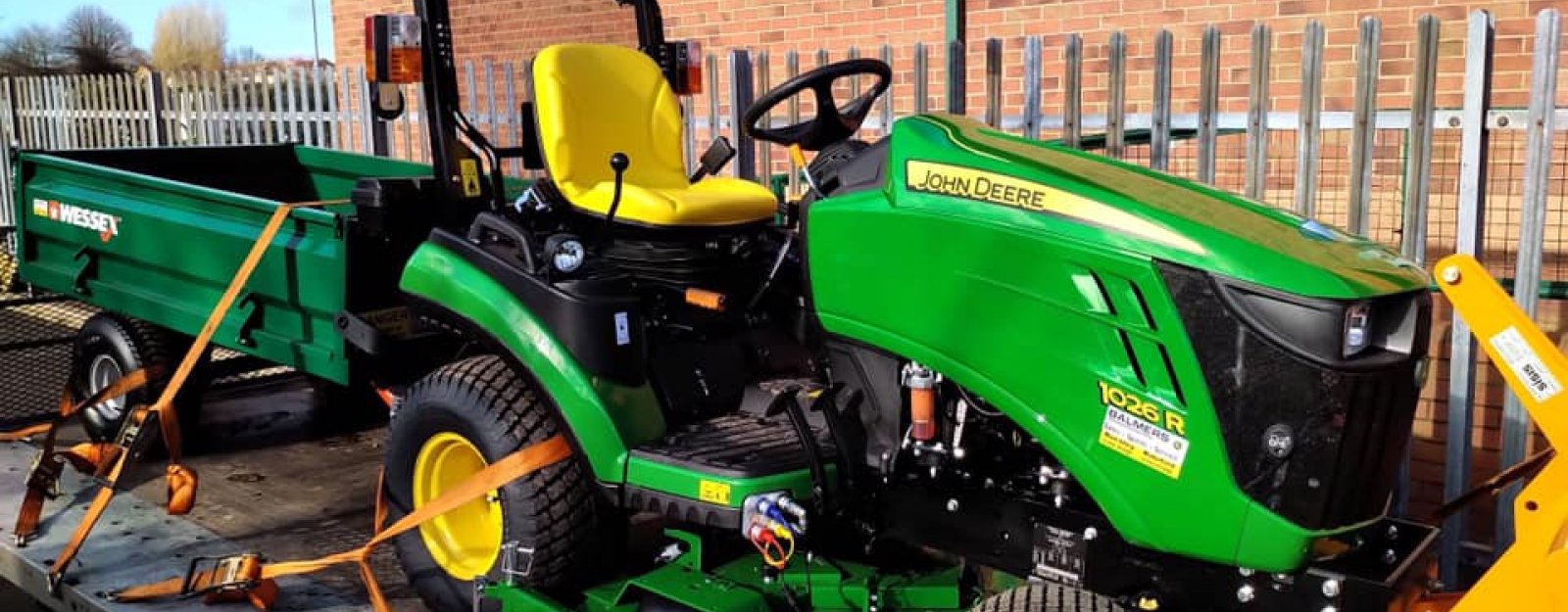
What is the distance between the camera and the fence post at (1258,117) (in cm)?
425

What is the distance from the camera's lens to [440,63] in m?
3.76

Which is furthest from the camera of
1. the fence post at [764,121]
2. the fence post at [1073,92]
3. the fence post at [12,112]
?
the fence post at [12,112]

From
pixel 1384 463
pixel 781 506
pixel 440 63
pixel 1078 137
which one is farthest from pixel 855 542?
pixel 1078 137

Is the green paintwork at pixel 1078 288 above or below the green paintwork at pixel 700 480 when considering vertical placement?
above

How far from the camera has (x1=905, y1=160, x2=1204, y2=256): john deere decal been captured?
93.4 inches

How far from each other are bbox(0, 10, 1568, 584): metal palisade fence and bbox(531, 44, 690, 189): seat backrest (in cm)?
148

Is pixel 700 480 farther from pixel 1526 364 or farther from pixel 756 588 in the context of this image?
pixel 1526 364

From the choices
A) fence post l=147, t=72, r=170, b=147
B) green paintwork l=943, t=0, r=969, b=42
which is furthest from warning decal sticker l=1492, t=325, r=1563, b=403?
fence post l=147, t=72, r=170, b=147

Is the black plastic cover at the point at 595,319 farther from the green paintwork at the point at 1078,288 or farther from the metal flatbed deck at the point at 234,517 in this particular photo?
the metal flatbed deck at the point at 234,517

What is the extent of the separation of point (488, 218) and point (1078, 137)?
2270 mm

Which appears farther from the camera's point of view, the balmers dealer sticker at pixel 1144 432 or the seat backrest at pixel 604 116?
the seat backrest at pixel 604 116

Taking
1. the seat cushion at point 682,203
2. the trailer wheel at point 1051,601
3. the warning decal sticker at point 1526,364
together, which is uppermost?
the seat cushion at point 682,203

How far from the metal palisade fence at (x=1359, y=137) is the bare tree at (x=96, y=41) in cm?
2205

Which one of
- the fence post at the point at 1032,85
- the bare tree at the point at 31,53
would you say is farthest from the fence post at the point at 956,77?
the bare tree at the point at 31,53
